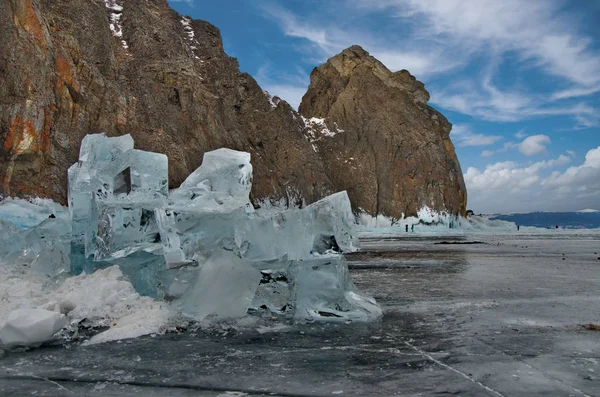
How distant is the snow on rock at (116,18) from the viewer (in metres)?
35.7

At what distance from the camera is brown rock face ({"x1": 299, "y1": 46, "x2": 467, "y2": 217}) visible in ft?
174

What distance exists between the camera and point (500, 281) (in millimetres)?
6746

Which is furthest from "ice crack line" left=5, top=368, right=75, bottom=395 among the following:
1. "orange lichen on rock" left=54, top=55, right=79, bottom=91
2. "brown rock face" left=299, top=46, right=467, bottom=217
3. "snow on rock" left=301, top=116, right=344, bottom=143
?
"snow on rock" left=301, top=116, right=344, bottom=143

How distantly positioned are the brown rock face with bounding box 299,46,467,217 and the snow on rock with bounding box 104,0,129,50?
24.1 metres

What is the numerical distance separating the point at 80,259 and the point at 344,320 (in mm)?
3176

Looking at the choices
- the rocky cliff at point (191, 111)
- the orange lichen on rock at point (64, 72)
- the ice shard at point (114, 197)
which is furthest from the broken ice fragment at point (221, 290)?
the orange lichen on rock at point (64, 72)

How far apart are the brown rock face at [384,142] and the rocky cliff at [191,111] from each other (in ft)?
0.41

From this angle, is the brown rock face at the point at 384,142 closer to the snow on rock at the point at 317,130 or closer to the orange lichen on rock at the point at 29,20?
the snow on rock at the point at 317,130

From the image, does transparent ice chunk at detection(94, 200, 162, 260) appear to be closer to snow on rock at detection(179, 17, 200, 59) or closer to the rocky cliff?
Answer: the rocky cliff

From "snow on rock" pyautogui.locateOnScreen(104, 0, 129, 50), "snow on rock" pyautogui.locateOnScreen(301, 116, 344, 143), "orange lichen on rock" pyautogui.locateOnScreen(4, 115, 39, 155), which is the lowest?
"orange lichen on rock" pyautogui.locateOnScreen(4, 115, 39, 155)

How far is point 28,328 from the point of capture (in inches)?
122

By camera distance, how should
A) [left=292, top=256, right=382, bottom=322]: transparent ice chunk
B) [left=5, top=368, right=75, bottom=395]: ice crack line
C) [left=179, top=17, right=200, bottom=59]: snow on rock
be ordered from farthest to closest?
1. [left=179, top=17, right=200, bottom=59]: snow on rock
2. [left=292, top=256, right=382, bottom=322]: transparent ice chunk
3. [left=5, top=368, right=75, bottom=395]: ice crack line

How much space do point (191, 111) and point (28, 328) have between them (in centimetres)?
3400

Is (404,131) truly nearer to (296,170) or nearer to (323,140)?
(323,140)
